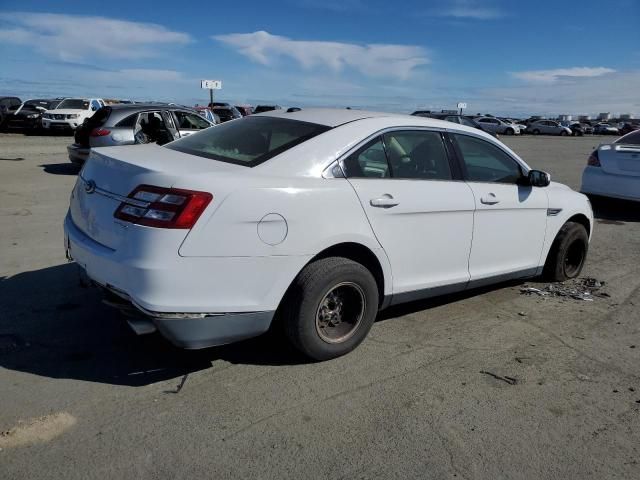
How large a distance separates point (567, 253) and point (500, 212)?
1.45 metres

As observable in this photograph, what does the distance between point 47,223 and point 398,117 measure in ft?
17.2

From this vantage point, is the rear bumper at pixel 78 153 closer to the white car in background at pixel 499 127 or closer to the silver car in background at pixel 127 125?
the silver car in background at pixel 127 125

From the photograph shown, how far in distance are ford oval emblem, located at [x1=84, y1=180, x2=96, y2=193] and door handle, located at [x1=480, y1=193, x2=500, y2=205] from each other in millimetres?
2826

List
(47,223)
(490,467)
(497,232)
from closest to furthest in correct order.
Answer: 1. (490,467)
2. (497,232)
3. (47,223)

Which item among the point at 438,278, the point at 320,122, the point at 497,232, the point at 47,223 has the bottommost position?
the point at 47,223

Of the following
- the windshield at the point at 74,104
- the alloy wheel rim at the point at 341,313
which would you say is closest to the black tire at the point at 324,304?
the alloy wheel rim at the point at 341,313

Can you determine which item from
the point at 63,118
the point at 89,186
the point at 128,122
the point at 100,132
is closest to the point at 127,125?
the point at 128,122

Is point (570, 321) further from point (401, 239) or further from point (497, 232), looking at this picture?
point (401, 239)

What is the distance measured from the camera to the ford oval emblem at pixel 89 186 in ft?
11.5

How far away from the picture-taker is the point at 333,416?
310 cm

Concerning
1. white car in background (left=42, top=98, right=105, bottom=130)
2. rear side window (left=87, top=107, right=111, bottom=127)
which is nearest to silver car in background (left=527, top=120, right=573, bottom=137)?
white car in background (left=42, top=98, right=105, bottom=130)

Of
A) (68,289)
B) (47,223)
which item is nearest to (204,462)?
(68,289)

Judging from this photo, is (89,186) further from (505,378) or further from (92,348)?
(505,378)

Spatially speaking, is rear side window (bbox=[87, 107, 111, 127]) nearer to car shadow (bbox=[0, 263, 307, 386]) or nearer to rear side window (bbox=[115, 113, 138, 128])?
rear side window (bbox=[115, 113, 138, 128])
